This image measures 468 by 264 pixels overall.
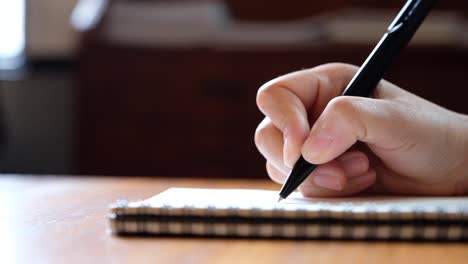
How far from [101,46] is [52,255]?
1700 millimetres

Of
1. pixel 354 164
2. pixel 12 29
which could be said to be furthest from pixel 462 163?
pixel 12 29

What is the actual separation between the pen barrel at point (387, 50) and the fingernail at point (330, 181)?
7 centimetres

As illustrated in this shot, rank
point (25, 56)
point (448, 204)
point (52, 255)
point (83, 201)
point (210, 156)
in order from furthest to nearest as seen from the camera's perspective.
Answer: point (25, 56) < point (210, 156) < point (83, 201) < point (448, 204) < point (52, 255)

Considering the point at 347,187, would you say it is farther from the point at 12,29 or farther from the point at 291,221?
the point at 12,29

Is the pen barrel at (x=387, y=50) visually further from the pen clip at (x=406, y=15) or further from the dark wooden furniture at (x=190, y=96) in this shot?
the dark wooden furniture at (x=190, y=96)

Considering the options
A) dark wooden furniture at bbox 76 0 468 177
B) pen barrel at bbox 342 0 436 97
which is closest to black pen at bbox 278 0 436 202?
pen barrel at bbox 342 0 436 97

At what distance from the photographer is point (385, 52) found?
1.84 feet

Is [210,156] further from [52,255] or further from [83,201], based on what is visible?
[52,255]

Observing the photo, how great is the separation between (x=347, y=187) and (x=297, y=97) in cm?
9

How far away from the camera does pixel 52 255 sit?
0.36 metres

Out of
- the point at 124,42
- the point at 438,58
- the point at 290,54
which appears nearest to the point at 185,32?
the point at 124,42

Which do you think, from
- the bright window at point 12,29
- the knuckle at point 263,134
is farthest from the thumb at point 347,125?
the bright window at point 12,29

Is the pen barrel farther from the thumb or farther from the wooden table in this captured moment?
the wooden table

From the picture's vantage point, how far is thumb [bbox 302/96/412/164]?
0.49m
